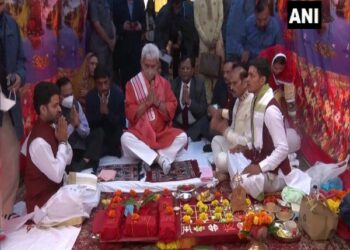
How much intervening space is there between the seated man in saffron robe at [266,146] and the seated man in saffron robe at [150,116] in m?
1.12

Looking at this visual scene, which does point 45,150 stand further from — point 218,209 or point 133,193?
point 218,209

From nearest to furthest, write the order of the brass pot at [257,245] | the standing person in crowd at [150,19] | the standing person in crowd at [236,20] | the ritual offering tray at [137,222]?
the brass pot at [257,245] < the ritual offering tray at [137,222] < the standing person in crowd at [236,20] < the standing person in crowd at [150,19]

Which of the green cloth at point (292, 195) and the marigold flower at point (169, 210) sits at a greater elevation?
the marigold flower at point (169, 210)

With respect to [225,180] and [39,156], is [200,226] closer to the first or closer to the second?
[225,180]

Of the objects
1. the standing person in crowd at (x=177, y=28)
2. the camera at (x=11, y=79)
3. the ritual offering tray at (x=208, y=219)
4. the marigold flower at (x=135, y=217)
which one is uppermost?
the standing person in crowd at (x=177, y=28)

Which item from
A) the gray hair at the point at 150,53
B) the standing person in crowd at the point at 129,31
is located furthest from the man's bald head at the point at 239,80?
the standing person in crowd at the point at 129,31

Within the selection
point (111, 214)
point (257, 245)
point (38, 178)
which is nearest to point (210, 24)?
point (38, 178)

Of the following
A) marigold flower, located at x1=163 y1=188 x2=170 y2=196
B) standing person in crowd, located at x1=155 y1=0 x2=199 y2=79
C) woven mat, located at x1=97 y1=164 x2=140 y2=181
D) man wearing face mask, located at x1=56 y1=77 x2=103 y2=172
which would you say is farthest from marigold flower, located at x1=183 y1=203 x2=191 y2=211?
standing person in crowd, located at x1=155 y1=0 x2=199 y2=79

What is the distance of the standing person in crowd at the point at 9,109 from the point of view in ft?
12.5

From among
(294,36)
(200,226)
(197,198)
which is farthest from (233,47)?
(200,226)

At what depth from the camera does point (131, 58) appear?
661cm

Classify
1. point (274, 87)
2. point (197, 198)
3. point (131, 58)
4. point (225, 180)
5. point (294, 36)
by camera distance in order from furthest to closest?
point (131, 58)
point (294, 36)
point (274, 87)
point (225, 180)
point (197, 198)

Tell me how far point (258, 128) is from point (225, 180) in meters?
0.70

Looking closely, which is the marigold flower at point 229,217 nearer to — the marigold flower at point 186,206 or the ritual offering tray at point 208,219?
the ritual offering tray at point 208,219
